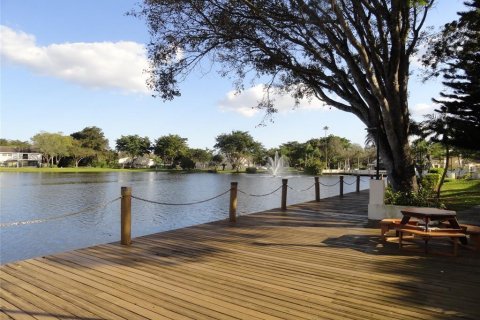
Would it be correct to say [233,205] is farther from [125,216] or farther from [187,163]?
[187,163]

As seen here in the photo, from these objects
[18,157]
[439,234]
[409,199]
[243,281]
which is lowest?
[243,281]

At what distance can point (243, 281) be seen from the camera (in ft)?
14.3

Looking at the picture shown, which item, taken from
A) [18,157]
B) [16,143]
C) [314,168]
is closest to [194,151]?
[314,168]

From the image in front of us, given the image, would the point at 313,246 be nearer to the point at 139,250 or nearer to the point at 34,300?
the point at 139,250

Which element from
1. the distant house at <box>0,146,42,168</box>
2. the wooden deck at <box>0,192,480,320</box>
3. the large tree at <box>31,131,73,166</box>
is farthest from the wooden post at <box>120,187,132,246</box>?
the distant house at <box>0,146,42,168</box>

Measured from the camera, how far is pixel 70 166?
7225cm


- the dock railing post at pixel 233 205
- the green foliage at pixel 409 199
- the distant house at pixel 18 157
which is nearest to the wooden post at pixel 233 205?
the dock railing post at pixel 233 205

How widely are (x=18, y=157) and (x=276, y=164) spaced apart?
52754 millimetres

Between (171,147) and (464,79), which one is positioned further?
(171,147)

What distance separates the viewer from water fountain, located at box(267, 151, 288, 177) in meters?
64.7

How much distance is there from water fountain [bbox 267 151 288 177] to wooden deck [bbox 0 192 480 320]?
56.2 m

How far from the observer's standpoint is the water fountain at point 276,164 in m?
64.7

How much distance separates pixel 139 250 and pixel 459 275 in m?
4.36

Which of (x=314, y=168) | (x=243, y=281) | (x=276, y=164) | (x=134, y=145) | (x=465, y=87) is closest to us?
(x=243, y=281)
